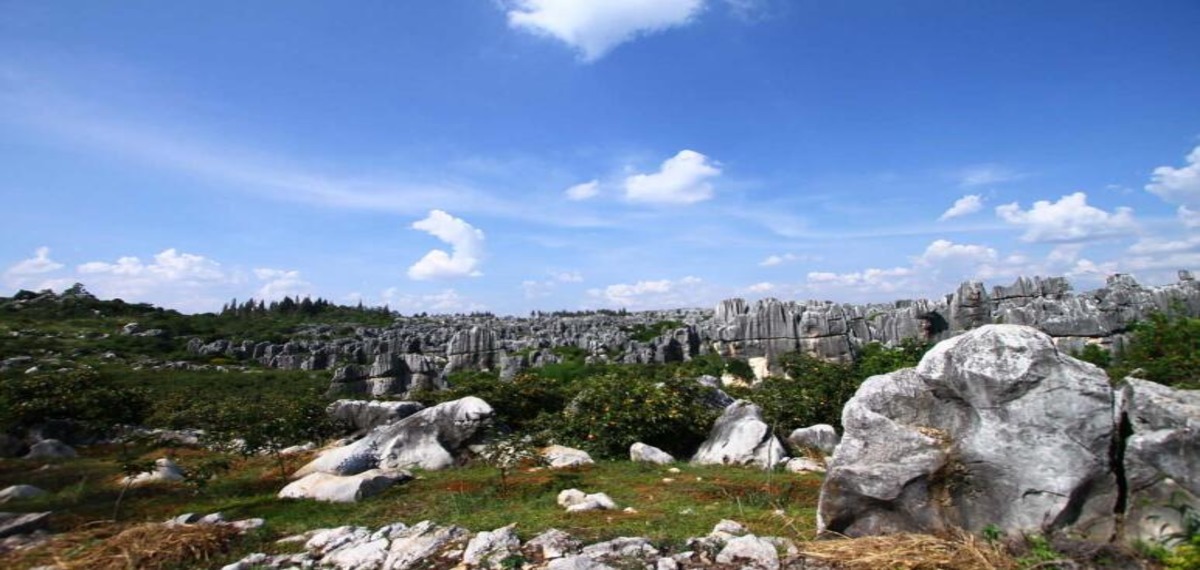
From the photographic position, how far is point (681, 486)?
11938 mm

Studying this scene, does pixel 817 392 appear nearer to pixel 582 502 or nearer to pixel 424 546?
pixel 582 502

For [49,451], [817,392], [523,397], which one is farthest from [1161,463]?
[49,451]

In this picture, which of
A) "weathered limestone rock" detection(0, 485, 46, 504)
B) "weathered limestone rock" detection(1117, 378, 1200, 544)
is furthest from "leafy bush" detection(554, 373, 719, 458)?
"weathered limestone rock" detection(0, 485, 46, 504)

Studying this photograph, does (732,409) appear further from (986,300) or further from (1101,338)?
(986,300)

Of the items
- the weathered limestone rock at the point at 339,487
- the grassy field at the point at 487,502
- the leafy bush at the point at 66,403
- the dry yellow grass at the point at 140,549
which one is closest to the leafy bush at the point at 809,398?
the grassy field at the point at 487,502

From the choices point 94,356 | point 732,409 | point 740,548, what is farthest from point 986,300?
point 94,356

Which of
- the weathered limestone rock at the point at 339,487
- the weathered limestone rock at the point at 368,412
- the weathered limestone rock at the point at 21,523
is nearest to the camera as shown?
the weathered limestone rock at the point at 21,523

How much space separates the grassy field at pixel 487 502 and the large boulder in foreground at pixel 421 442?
116cm

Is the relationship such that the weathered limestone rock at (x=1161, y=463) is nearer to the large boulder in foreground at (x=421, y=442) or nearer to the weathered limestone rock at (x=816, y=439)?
the weathered limestone rock at (x=816, y=439)

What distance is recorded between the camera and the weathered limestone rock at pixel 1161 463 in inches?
234

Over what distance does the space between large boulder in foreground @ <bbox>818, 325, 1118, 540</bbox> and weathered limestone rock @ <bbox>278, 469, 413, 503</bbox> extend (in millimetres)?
8934

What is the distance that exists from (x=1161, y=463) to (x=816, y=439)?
421 inches

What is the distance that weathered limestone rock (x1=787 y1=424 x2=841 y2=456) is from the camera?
16219 millimetres

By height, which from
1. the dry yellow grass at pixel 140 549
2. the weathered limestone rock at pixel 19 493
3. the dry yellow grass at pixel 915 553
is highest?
the dry yellow grass at pixel 915 553
